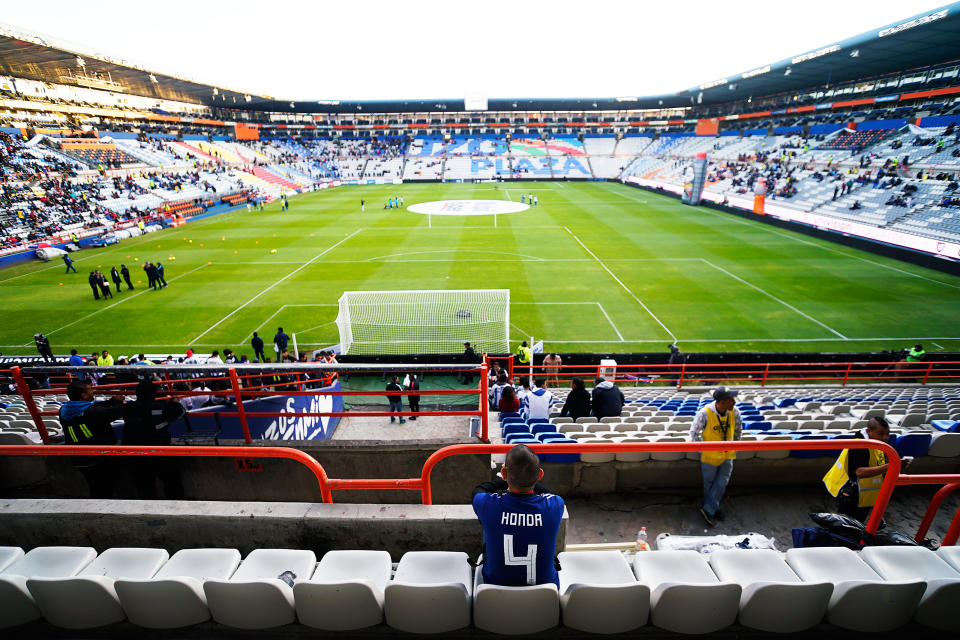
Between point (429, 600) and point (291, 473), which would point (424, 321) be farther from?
point (429, 600)

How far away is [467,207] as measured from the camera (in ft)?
148

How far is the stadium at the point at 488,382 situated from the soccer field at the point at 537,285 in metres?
0.24

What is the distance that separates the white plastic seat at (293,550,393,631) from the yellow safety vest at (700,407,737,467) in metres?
3.85

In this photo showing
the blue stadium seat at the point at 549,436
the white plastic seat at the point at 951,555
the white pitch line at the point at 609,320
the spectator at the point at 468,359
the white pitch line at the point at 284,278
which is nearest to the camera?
the white plastic seat at the point at 951,555

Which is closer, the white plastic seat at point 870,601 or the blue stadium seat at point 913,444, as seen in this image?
the white plastic seat at point 870,601

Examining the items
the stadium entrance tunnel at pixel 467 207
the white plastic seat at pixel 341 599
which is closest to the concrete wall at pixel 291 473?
the white plastic seat at pixel 341 599

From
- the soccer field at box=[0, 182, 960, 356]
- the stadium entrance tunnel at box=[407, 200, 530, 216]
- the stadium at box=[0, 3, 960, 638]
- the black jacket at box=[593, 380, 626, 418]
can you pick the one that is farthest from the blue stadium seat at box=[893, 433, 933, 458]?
the stadium entrance tunnel at box=[407, 200, 530, 216]

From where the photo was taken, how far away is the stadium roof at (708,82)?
32625 mm

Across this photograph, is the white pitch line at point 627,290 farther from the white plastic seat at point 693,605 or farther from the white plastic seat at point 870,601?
the white plastic seat at point 693,605

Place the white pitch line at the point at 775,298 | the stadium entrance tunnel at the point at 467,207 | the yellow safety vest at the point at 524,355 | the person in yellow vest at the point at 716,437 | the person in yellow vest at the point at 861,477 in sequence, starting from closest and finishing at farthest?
the person in yellow vest at the point at 861,477
the person in yellow vest at the point at 716,437
the yellow safety vest at the point at 524,355
the white pitch line at the point at 775,298
the stadium entrance tunnel at the point at 467,207

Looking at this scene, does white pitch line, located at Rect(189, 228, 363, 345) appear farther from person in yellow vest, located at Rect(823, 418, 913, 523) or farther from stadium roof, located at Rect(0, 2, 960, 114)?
stadium roof, located at Rect(0, 2, 960, 114)

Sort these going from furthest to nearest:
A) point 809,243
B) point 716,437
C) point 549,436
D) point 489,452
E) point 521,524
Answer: point 809,243
point 549,436
point 716,437
point 489,452
point 521,524

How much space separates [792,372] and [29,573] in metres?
15.4

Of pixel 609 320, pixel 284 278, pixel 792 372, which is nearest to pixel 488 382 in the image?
pixel 792 372
